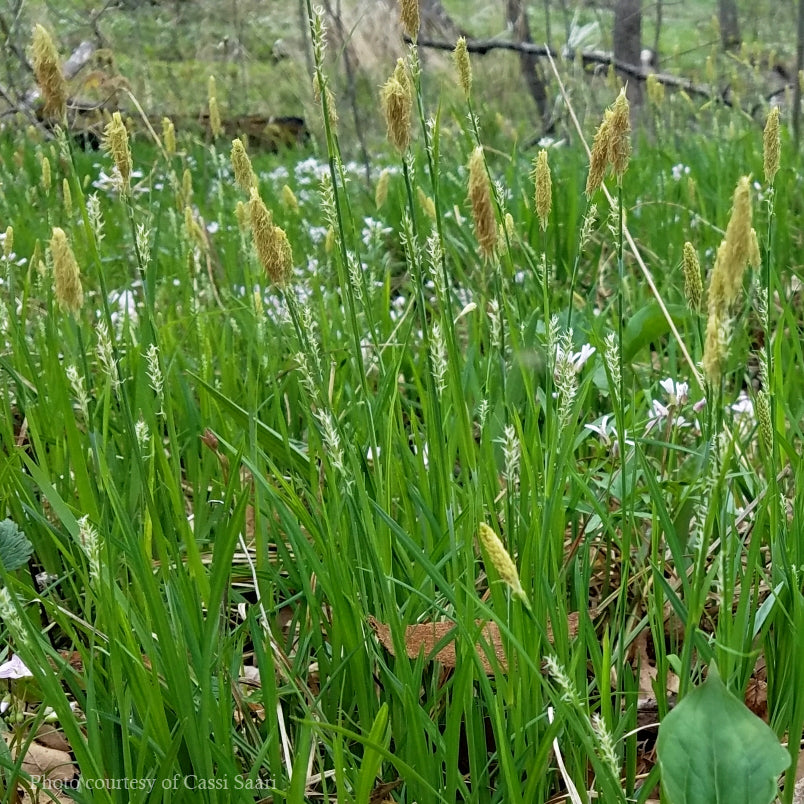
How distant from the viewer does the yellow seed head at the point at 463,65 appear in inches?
37.5

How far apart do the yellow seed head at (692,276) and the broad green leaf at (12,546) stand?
0.78 meters

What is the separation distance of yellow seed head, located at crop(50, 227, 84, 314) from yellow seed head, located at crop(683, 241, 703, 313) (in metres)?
0.58

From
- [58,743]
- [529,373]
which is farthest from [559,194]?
[58,743]

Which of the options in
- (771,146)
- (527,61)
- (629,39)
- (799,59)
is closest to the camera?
(771,146)

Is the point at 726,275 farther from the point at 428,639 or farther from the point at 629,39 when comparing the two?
the point at 629,39

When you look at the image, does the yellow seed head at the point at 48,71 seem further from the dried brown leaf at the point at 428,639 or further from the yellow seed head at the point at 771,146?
the yellow seed head at the point at 771,146

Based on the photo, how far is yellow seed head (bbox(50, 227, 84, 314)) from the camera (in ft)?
2.51

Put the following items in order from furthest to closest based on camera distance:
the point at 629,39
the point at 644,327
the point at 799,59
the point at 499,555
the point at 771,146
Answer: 1. the point at 629,39
2. the point at 799,59
3. the point at 644,327
4. the point at 771,146
5. the point at 499,555

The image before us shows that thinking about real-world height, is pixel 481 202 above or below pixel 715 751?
above

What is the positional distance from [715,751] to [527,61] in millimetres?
6877

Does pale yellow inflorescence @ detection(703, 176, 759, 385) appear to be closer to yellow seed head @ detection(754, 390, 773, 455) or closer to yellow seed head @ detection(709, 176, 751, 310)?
yellow seed head @ detection(709, 176, 751, 310)

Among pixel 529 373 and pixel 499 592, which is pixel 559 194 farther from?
pixel 499 592

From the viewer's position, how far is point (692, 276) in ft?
2.70

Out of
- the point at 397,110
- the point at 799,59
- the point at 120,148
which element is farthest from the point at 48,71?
the point at 799,59
